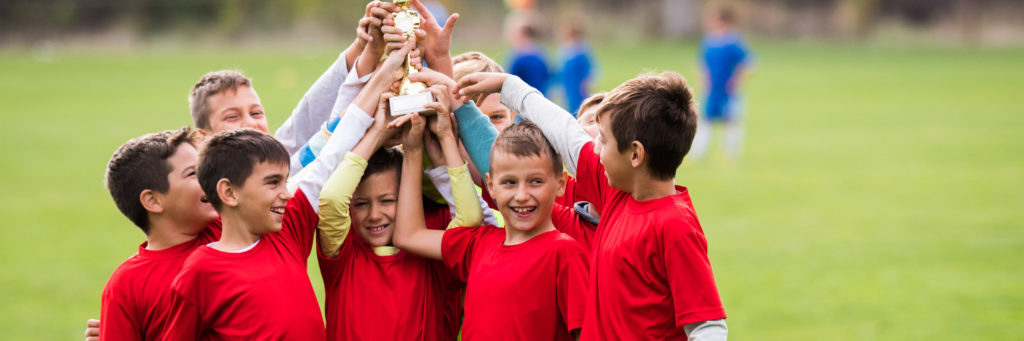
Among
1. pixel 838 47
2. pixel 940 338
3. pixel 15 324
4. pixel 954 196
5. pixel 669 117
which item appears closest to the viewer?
pixel 669 117

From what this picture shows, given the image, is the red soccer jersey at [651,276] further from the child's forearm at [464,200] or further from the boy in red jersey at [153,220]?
the boy in red jersey at [153,220]

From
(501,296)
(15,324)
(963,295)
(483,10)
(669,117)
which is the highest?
(483,10)

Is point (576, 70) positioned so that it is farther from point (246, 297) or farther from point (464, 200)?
point (246, 297)

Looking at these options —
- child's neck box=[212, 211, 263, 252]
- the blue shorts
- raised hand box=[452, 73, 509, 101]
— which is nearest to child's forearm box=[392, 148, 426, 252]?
raised hand box=[452, 73, 509, 101]

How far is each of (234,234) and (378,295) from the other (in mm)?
529

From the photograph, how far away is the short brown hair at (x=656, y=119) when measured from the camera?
9.23ft

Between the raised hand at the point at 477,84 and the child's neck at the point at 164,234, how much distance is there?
979 millimetres

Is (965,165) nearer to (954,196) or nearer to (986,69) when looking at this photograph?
(954,196)

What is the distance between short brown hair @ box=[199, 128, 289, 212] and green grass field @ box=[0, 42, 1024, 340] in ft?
14.1

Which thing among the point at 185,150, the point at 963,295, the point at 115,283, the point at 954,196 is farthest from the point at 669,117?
the point at 954,196

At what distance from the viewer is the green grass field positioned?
279 inches

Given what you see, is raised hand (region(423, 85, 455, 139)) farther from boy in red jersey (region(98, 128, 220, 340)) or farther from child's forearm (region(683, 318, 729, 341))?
child's forearm (region(683, 318, 729, 341))

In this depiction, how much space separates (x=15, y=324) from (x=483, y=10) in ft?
127

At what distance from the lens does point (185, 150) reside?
9.98 feet
